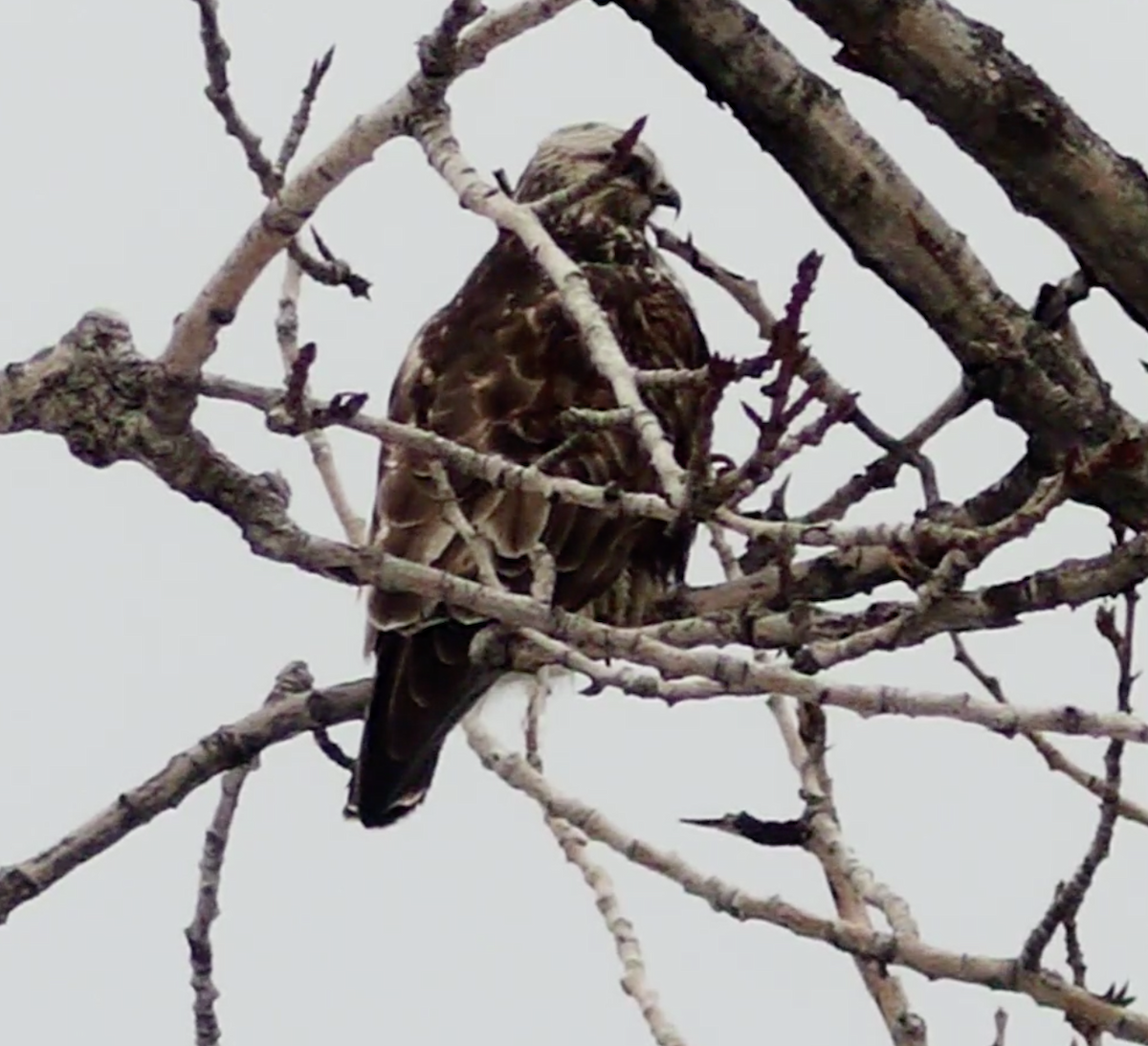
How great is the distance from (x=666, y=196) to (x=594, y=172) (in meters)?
0.44

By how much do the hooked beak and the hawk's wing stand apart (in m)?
0.55

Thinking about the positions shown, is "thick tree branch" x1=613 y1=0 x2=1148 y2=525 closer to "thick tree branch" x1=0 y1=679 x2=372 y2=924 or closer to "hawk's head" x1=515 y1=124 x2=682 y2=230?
"thick tree branch" x1=0 y1=679 x2=372 y2=924

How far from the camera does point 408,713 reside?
16.9 feet

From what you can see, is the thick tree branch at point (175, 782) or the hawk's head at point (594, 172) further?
the hawk's head at point (594, 172)

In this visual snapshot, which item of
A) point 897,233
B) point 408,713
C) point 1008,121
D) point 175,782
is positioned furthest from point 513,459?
point 1008,121

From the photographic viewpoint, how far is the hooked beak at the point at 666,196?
727 centimetres

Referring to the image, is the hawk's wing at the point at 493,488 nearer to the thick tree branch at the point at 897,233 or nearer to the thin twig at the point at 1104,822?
the thick tree branch at the point at 897,233

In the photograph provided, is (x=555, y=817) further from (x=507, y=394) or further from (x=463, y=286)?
(x=463, y=286)

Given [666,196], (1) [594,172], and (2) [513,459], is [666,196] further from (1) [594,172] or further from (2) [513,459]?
(2) [513,459]

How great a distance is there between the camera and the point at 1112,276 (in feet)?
13.9

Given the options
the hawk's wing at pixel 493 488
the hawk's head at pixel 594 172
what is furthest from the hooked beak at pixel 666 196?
the hawk's wing at pixel 493 488

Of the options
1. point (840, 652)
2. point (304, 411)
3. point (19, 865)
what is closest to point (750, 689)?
point (840, 652)

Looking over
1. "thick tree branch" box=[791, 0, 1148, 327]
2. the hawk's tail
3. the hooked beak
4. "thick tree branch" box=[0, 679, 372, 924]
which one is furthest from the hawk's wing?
"thick tree branch" box=[791, 0, 1148, 327]

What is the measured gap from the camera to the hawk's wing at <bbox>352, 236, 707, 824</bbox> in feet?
17.0
